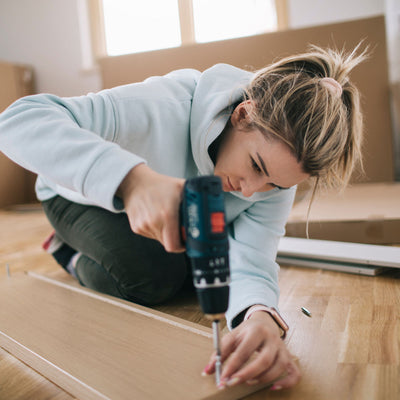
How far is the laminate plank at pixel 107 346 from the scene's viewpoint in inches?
27.3

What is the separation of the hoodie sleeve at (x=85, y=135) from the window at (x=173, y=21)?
2.59 m

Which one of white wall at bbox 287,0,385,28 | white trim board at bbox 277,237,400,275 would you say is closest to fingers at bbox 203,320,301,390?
white trim board at bbox 277,237,400,275

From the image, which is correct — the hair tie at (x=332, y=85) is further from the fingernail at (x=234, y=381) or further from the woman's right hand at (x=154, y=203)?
the fingernail at (x=234, y=381)

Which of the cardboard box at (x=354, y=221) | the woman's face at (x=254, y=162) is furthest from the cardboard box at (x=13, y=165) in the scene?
the woman's face at (x=254, y=162)

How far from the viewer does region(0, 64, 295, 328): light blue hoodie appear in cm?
67

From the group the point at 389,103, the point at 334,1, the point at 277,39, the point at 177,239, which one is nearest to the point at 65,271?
the point at 177,239

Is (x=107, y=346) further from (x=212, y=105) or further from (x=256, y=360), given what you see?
(x=212, y=105)

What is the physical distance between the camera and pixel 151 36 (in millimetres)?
3834

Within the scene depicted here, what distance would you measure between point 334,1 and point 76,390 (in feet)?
10.4

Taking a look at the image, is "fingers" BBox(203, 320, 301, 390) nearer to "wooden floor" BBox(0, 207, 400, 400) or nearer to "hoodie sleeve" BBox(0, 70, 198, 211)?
"wooden floor" BBox(0, 207, 400, 400)

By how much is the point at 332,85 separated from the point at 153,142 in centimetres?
44

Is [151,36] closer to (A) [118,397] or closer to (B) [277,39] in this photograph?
(B) [277,39]

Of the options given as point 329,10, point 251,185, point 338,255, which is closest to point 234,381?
point 251,185

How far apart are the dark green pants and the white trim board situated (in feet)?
1.43
